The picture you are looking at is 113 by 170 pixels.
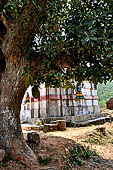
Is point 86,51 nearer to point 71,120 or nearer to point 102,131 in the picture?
point 102,131

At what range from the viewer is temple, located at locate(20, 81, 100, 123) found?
34.1 ft

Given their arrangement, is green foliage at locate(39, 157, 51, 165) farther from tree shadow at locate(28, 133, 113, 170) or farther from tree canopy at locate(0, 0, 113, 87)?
tree canopy at locate(0, 0, 113, 87)

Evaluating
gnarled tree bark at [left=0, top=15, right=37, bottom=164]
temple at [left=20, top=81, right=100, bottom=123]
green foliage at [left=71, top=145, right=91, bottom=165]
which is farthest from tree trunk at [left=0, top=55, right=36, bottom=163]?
temple at [left=20, top=81, right=100, bottom=123]

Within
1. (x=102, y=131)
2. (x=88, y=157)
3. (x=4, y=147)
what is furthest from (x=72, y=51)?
(x=102, y=131)

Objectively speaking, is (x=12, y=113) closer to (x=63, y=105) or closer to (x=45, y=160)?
(x=45, y=160)

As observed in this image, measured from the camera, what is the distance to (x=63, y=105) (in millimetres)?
10680

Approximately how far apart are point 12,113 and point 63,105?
25.9ft

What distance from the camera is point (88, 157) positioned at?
3.96 metres

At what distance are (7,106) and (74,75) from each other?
1.85 m

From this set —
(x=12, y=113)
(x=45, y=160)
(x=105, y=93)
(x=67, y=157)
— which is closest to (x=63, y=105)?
(x=67, y=157)

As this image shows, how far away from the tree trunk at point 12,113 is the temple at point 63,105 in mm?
6991

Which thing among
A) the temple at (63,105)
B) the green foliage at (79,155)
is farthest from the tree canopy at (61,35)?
the temple at (63,105)

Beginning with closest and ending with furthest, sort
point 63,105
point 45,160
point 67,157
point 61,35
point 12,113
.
→ 1. point 61,35
2. point 12,113
3. point 45,160
4. point 67,157
5. point 63,105

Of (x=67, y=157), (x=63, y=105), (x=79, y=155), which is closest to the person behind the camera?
(x=67, y=157)
